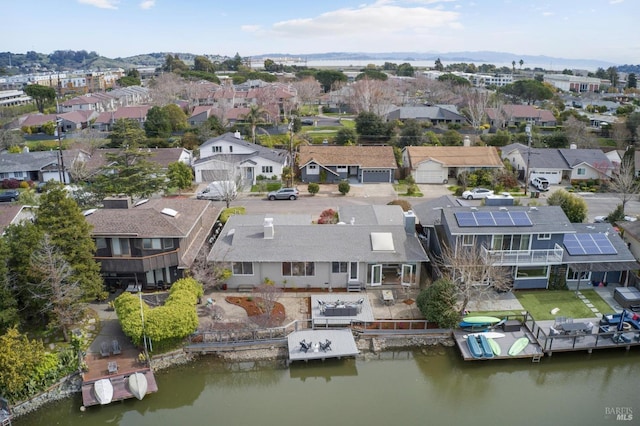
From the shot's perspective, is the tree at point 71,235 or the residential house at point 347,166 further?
the residential house at point 347,166

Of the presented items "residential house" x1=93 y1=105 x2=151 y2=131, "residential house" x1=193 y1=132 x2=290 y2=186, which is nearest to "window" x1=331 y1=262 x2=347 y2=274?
"residential house" x1=193 y1=132 x2=290 y2=186

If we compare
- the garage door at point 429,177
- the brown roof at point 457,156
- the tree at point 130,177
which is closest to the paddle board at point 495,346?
the garage door at point 429,177

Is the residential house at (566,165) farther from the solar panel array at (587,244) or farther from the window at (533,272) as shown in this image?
the window at (533,272)

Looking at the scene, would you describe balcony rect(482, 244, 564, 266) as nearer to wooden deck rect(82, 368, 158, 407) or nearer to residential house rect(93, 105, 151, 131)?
wooden deck rect(82, 368, 158, 407)

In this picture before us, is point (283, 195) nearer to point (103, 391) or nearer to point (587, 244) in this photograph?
point (587, 244)

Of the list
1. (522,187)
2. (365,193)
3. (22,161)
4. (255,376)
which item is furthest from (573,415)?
(22,161)

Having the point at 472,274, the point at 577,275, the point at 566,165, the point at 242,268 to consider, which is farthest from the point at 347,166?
the point at 472,274
